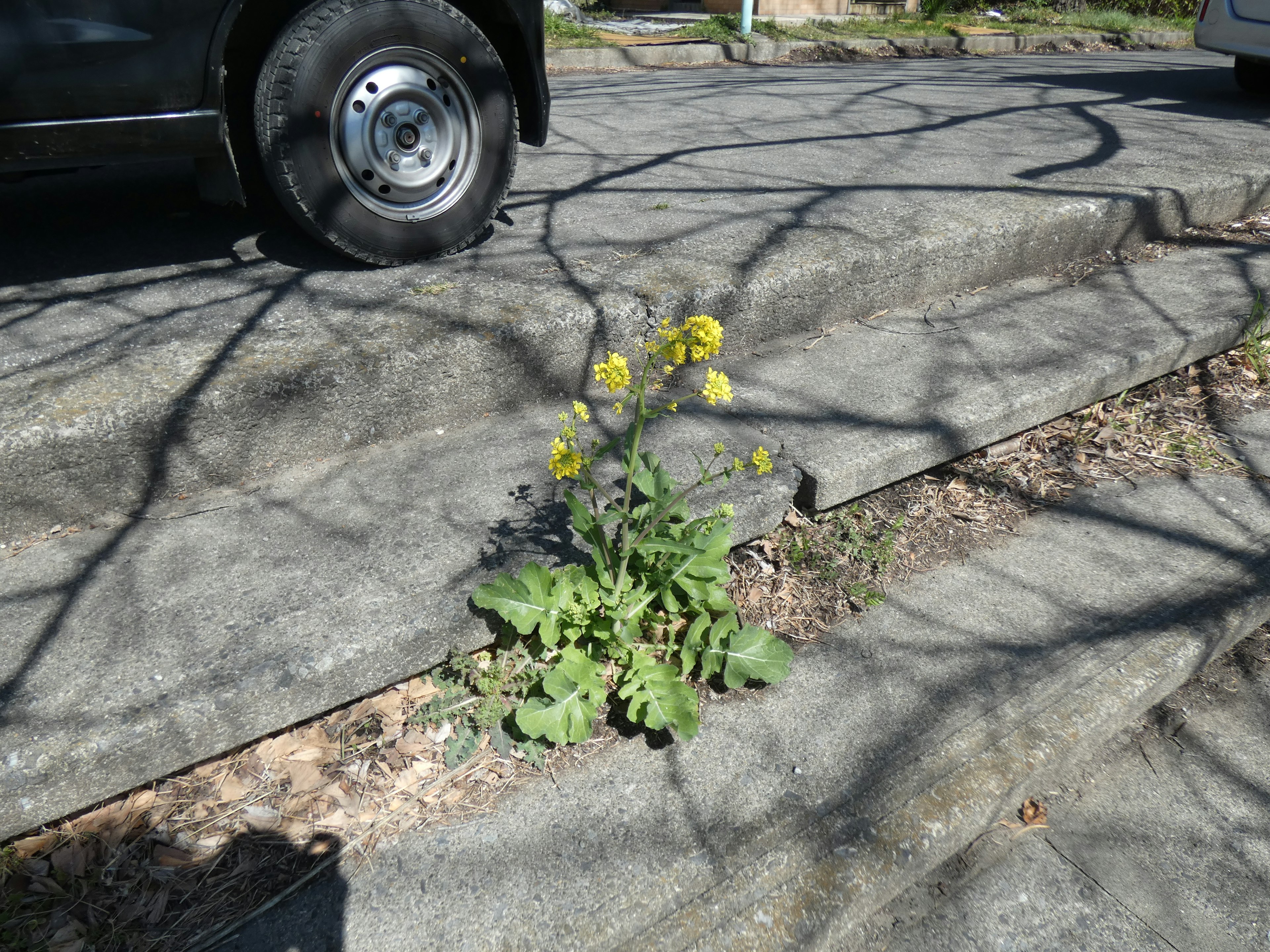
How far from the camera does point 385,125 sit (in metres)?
2.56

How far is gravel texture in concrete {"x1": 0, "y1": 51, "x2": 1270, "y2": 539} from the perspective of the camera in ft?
6.82

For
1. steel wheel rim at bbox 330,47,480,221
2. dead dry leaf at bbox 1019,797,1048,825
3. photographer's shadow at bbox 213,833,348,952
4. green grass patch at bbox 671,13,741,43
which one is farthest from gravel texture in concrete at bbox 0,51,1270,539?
green grass patch at bbox 671,13,741,43

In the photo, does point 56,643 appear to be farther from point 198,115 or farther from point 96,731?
point 198,115

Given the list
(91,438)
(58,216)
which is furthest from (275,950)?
(58,216)

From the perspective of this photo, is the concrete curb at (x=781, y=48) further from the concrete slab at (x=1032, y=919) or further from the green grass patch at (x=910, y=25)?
the concrete slab at (x=1032, y=919)

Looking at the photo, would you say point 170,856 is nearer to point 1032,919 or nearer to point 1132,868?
point 1032,919

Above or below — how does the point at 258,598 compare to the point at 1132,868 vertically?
above

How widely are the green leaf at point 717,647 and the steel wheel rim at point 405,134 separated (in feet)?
5.60

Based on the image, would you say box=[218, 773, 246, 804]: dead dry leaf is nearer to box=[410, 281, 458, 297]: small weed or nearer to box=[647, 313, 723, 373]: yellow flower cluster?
box=[647, 313, 723, 373]: yellow flower cluster

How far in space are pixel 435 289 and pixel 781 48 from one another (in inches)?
323

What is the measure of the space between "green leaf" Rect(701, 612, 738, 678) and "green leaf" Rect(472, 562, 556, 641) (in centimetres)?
36

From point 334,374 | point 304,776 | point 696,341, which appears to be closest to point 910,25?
point 334,374

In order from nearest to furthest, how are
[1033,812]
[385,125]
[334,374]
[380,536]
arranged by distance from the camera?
1. [1033,812]
2. [380,536]
3. [334,374]
4. [385,125]

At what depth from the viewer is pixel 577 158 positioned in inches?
165
